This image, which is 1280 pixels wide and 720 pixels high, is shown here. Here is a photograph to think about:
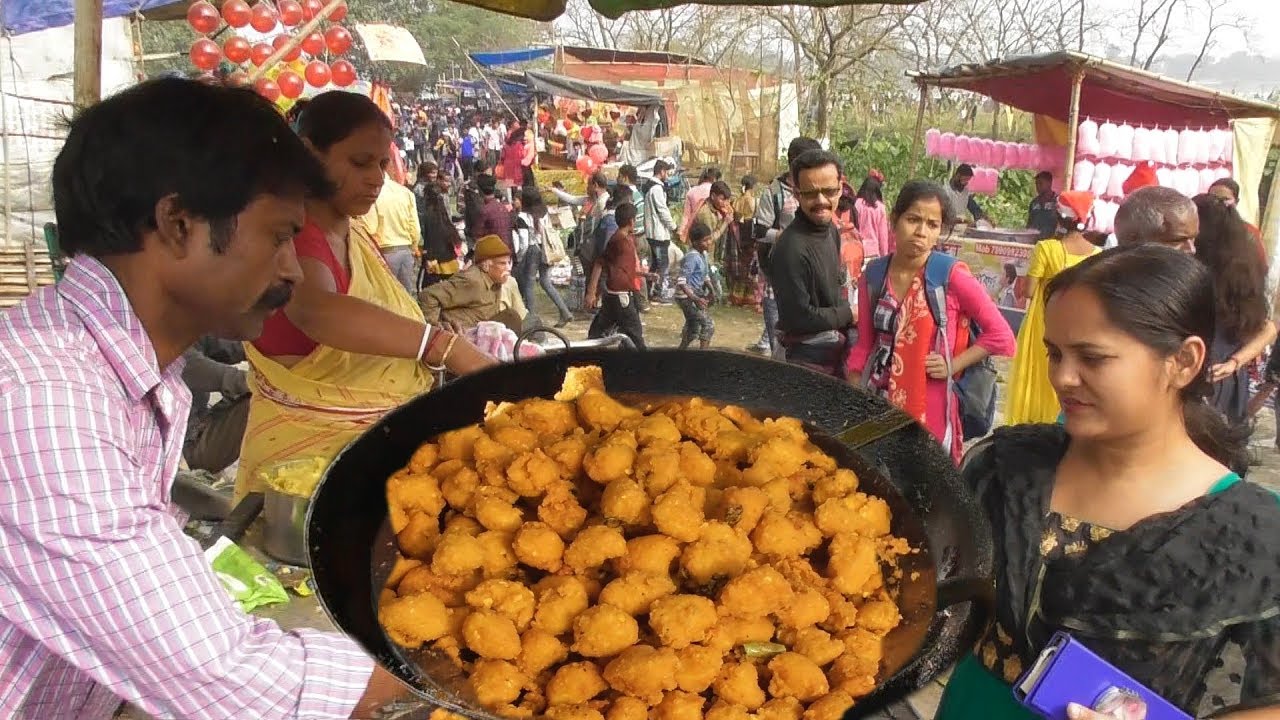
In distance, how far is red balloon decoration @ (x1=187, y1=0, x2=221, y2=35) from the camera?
368 inches

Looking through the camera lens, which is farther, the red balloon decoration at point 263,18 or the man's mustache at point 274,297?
the red balloon decoration at point 263,18

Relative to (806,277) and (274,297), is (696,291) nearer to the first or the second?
(806,277)

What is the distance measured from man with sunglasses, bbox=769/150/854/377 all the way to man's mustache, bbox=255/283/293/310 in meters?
3.45

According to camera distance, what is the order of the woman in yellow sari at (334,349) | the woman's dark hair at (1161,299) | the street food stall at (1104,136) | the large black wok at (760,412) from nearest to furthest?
the large black wok at (760,412)
the woman's dark hair at (1161,299)
the woman in yellow sari at (334,349)
the street food stall at (1104,136)

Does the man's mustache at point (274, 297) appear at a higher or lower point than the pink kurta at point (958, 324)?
higher

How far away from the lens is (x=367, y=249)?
9.38 feet

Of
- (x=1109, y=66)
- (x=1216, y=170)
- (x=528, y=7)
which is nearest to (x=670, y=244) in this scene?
(x=1109, y=66)

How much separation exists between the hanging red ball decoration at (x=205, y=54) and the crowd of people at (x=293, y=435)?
938cm

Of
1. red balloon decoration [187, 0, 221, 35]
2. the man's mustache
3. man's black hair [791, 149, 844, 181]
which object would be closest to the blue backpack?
man's black hair [791, 149, 844, 181]

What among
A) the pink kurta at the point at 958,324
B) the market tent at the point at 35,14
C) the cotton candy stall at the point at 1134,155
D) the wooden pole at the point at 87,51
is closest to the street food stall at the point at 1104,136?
the cotton candy stall at the point at 1134,155

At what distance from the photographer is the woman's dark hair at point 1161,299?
170 centimetres

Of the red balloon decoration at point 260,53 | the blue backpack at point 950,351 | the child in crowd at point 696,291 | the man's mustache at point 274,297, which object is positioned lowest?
the child in crowd at point 696,291

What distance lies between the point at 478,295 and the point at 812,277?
3.59m

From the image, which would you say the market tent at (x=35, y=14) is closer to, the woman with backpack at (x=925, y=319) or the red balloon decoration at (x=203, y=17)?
the red balloon decoration at (x=203, y=17)
